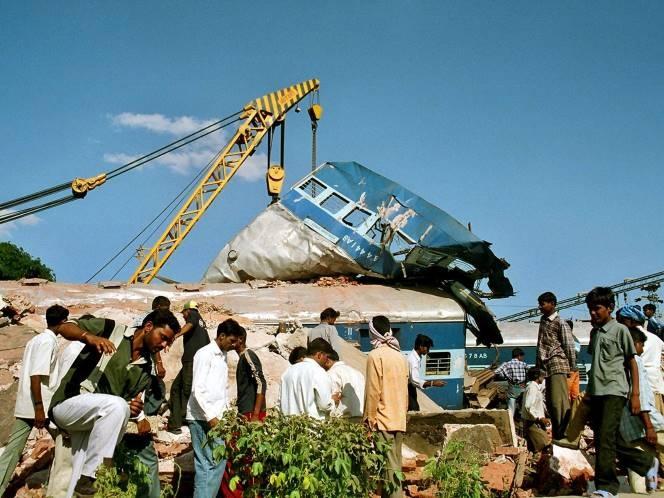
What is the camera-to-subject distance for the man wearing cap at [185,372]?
21.4 feet

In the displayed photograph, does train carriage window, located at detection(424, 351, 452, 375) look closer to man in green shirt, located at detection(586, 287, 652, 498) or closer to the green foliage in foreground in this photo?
man in green shirt, located at detection(586, 287, 652, 498)

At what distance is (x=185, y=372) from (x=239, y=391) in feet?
4.36

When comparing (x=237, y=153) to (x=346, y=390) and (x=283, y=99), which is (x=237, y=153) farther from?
(x=346, y=390)

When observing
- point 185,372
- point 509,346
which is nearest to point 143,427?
point 185,372

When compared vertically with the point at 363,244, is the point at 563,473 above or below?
below

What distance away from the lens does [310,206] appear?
14.7 meters

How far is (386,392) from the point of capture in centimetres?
478

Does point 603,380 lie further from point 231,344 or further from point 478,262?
point 478,262

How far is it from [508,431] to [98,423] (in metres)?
5.00

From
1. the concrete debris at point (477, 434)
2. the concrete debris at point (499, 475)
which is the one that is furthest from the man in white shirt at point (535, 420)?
the concrete debris at point (499, 475)

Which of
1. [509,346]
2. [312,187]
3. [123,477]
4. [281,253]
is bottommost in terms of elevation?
[123,477]

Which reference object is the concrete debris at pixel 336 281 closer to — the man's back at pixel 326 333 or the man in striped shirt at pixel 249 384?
the man's back at pixel 326 333

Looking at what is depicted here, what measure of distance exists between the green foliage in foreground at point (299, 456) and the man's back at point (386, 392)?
92 centimetres

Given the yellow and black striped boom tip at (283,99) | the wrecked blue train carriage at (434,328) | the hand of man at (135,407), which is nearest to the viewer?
the hand of man at (135,407)
